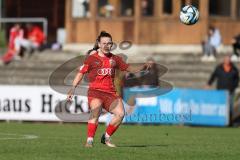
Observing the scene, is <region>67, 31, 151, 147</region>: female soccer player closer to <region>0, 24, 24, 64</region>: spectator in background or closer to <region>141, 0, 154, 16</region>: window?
<region>141, 0, 154, 16</region>: window

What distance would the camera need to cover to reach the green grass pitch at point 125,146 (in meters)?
14.4

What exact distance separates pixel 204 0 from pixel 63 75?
6.32 m

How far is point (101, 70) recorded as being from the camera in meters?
16.2

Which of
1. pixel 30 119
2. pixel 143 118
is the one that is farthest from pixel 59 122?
pixel 143 118

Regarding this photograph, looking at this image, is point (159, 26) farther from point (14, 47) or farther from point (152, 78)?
point (152, 78)

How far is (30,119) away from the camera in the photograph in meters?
27.5

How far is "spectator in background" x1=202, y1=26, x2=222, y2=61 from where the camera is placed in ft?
109

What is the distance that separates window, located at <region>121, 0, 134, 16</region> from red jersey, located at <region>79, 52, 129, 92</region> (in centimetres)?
2045

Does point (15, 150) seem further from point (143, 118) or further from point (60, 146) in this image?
point (143, 118)

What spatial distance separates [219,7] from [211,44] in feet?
10.6

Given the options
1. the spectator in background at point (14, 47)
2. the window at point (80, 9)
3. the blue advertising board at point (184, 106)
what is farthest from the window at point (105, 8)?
the blue advertising board at point (184, 106)

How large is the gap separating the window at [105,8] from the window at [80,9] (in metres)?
0.59

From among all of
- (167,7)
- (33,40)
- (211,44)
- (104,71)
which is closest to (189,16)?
(104,71)

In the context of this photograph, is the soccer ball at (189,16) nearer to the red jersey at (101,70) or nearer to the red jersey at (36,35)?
the red jersey at (101,70)
